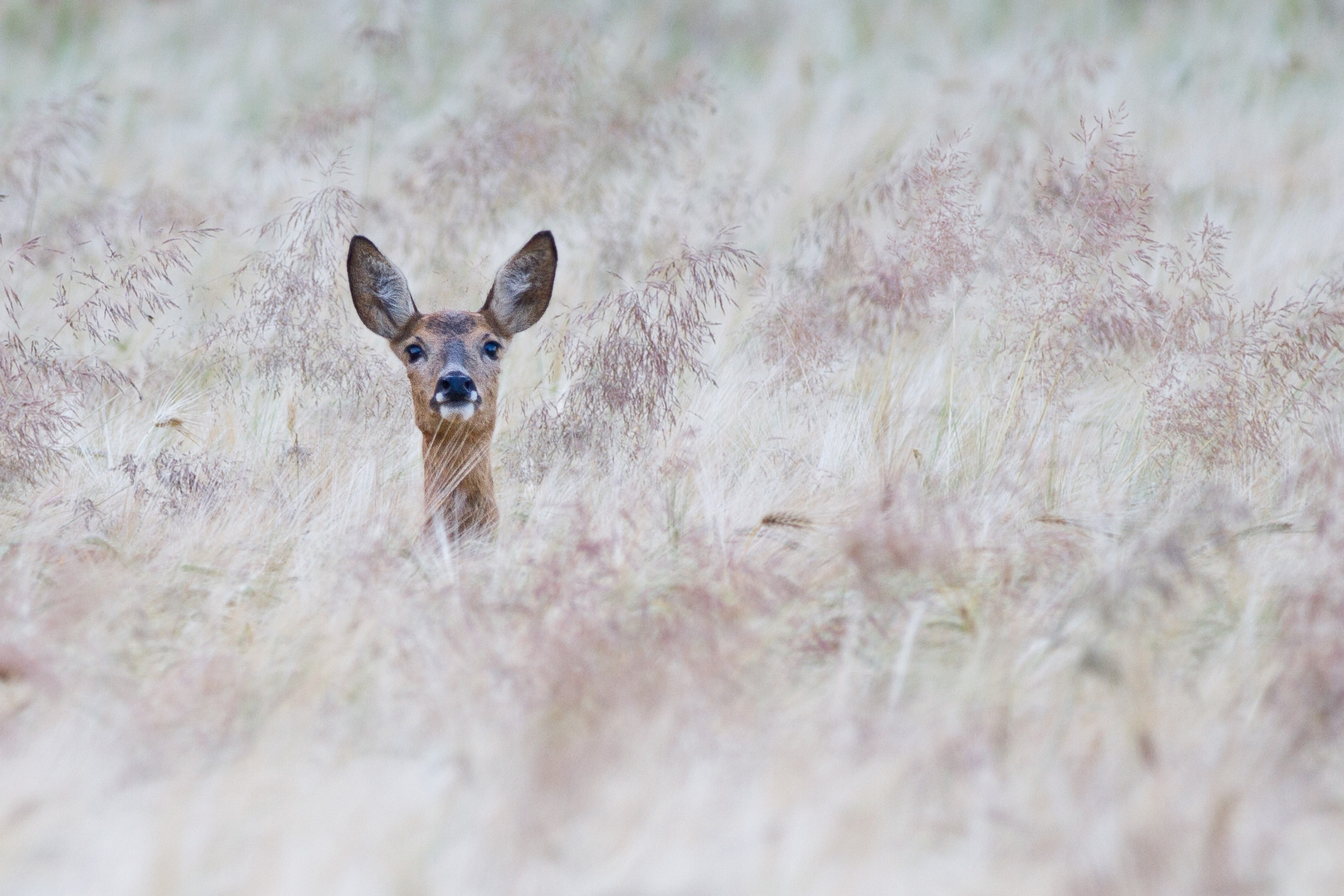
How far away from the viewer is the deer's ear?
5488 millimetres

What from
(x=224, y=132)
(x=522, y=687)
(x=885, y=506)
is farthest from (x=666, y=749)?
(x=224, y=132)

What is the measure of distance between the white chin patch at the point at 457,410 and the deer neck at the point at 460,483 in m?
0.16

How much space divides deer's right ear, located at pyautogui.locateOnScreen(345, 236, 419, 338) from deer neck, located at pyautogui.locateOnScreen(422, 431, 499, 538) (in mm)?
609

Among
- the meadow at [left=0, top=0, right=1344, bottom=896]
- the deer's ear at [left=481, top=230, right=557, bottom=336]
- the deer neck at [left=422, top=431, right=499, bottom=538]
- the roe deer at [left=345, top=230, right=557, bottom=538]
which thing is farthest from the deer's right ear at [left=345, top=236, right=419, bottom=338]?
the deer neck at [left=422, top=431, right=499, bottom=538]

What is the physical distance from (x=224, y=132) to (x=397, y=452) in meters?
6.26

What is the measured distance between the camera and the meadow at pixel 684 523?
9.47 ft

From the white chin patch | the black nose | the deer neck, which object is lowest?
the deer neck

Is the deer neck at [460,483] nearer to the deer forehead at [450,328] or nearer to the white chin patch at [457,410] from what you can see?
the white chin patch at [457,410]

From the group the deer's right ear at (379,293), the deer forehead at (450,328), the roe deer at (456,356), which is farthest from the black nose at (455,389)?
the deer's right ear at (379,293)

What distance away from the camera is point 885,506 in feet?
13.9

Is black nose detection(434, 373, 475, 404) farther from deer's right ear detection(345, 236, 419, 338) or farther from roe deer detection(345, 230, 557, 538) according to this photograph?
deer's right ear detection(345, 236, 419, 338)

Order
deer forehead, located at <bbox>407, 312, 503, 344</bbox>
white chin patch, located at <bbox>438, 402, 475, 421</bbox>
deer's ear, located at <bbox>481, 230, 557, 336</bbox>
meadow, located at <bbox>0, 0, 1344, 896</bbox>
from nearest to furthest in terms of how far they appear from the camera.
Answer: meadow, located at <bbox>0, 0, 1344, 896</bbox> → white chin patch, located at <bbox>438, 402, 475, 421</bbox> → deer forehead, located at <bbox>407, 312, 503, 344</bbox> → deer's ear, located at <bbox>481, 230, 557, 336</bbox>

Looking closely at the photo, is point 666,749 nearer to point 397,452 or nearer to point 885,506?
point 885,506

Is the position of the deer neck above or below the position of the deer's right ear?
below
